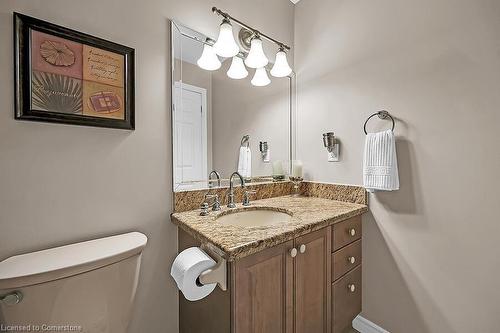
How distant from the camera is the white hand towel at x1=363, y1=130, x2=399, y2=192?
48.7 inches

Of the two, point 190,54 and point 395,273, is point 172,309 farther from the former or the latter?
point 190,54

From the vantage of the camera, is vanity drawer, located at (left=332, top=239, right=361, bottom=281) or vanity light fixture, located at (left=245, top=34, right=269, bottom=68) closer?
vanity drawer, located at (left=332, top=239, right=361, bottom=281)

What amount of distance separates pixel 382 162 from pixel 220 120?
1.00 metres

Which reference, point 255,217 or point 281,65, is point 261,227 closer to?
point 255,217

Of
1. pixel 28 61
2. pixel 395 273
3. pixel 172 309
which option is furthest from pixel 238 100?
pixel 395 273

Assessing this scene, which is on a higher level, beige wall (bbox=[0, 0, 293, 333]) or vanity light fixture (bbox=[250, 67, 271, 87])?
vanity light fixture (bbox=[250, 67, 271, 87])

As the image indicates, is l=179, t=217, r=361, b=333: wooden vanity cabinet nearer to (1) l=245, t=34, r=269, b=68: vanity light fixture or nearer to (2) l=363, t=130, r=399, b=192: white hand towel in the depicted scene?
(2) l=363, t=130, r=399, b=192: white hand towel

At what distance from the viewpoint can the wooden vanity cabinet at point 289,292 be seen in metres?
0.84

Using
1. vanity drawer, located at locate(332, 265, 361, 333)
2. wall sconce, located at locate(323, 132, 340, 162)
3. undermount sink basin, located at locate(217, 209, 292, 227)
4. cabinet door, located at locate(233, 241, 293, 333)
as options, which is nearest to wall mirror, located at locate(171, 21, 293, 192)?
undermount sink basin, located at locate(217, 209, 292, 227)

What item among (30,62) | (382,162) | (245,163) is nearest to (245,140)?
(245,163)

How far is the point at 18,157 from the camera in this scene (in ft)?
2.66

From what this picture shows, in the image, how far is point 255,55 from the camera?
1.44 metres

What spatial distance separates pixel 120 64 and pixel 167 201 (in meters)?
0.70

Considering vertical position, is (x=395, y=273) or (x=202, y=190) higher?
(x=202, y=190)
